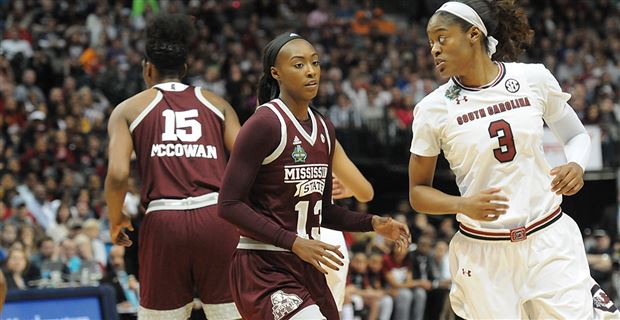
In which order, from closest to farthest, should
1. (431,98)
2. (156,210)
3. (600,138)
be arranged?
(431,98) → (156,210) → (600,138)

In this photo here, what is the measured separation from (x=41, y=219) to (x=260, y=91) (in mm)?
8433

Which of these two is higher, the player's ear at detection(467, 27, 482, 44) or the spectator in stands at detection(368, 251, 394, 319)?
the player's ear at detection(467, 27, 482, 44)

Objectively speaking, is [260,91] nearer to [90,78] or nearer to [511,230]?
[511,230]

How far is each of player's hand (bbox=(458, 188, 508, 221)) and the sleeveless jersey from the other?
0.73 metres

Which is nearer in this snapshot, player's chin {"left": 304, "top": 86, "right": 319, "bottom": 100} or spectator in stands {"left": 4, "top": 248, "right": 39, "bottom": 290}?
player's chin {"left": 304, "top": 86, "right": 319, "bottom": 100}

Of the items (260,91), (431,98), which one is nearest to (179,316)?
(260,91)

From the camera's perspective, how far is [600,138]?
684 inches

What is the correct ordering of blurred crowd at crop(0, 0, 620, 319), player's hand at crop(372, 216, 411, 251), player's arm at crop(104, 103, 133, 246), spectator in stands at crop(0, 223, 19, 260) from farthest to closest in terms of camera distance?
blurred crowd at crop(0, 0, 620, 319) → spectator in stands at crop(0, 223, 19, 260) → player's arm at crop(104, 103, 133, 246) → player's hand at crop(372, 216, 411, 251)

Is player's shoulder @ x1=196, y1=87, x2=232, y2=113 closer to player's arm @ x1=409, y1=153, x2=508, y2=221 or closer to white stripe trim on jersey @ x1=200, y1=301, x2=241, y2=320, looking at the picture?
white stripe trim on jersey @ x1=200, y1=301, x2=241, y2=320

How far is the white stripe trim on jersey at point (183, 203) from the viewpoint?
5.52 m

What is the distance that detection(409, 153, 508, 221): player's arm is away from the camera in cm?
446

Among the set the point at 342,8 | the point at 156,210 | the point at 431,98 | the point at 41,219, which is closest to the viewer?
the point at 431,98

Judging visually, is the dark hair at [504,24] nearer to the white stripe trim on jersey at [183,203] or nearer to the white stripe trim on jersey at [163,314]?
the white stripe trim on jersey at [183,203]

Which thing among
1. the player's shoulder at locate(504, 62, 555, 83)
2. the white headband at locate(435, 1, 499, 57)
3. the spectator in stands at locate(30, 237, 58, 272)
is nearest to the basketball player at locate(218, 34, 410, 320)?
the white headband at locate(435, 1, 499, 57)
